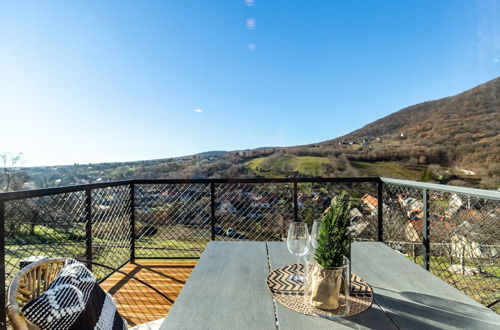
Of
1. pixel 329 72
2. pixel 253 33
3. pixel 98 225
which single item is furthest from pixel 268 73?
pixel 98 225

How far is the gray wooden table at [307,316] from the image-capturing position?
2.49 ft

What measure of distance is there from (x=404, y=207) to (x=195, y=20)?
7438 millimetres

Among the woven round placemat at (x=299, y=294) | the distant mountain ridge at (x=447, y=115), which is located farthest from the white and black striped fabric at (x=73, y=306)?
the distant mountain ridge at (x=447, y=115)

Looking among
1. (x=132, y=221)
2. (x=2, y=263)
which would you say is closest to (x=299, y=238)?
(x=2, y=263)

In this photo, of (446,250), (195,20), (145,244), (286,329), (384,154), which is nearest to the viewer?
(286,329)

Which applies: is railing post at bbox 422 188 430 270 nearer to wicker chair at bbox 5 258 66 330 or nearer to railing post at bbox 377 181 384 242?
railing post at bbox 377 181 384 242

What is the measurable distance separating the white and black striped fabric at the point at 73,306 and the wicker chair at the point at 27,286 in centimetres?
2

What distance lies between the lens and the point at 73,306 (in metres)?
0.75

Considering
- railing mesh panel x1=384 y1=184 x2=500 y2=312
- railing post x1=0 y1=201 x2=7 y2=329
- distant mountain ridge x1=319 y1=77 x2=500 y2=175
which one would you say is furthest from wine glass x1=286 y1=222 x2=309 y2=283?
distant mountain ridge x1=319 y1=77 x2=500 y2=175

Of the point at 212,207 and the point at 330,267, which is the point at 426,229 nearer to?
the point at 330,267

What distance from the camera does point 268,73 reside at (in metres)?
10.8

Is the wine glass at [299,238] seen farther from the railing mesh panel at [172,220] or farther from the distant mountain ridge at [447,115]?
the distant mountain ridge at [447,115]

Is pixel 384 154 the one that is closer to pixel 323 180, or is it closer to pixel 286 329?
pixel 323 180

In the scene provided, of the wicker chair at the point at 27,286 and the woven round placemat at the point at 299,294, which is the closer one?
the wicker chair at the point at 27,286
